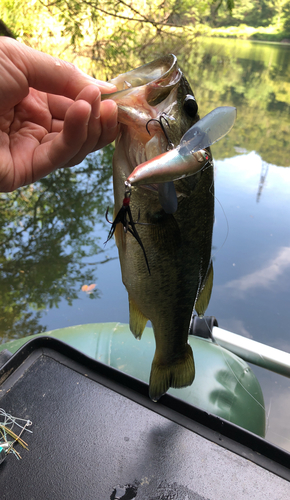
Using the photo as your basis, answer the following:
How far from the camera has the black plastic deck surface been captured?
1.10 meters

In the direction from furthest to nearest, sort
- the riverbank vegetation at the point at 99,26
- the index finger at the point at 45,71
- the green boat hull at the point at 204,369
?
the riverbank vegetation at the point at 99,26, the green boat hull at the point at 204,369, the index finger at the point at 45,71

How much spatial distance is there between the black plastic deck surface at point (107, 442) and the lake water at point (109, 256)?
5.04 feet

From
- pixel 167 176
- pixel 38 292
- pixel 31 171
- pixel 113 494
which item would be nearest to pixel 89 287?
pixel 38 292

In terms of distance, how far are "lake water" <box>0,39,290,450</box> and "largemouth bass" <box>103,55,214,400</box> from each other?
1.66 metres

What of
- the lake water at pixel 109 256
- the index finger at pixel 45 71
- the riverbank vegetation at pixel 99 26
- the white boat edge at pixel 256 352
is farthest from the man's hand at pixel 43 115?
the riverbank vegetation at pixel 99 26

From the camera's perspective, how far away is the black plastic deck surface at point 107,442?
1.10 metres

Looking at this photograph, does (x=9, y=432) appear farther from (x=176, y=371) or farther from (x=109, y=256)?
(x=109, y=256)

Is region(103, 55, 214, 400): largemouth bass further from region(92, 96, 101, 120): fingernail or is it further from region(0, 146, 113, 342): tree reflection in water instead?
region(0, 146, 113, 342): tree reflection in water

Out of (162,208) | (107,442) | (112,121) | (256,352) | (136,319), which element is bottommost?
(256,352)

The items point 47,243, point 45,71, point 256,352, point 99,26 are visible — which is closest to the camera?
point 45,71

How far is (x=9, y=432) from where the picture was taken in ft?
4.02

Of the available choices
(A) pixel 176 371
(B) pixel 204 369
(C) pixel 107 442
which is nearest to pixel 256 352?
(B) pixel 204 369

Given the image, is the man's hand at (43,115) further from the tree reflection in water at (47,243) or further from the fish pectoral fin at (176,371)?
the tree reflection in water at (47,243)

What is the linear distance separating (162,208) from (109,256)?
338 centimetres
